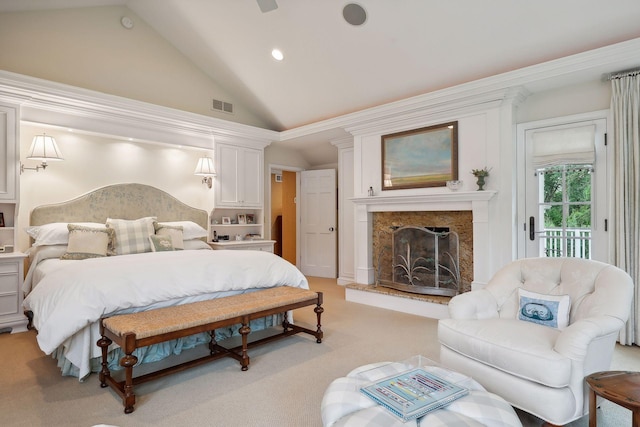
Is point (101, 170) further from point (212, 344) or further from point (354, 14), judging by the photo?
point (354, 14)

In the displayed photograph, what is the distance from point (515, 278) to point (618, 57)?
2.21m

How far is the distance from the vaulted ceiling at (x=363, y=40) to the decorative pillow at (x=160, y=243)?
105 inches

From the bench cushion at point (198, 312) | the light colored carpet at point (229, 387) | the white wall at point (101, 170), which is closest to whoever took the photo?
the light colored carpet at point (229, 387)

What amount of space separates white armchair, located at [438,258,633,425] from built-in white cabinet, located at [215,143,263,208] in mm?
4067

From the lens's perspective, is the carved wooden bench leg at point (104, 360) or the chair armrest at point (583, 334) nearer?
the chair armrest at point (583, 334)

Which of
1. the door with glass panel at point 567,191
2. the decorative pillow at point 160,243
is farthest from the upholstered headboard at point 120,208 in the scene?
the door with glass panel at point 567,191

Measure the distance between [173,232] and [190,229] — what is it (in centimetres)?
48

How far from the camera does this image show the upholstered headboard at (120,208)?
14.1 ft

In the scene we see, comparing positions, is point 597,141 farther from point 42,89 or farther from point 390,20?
point 42,89

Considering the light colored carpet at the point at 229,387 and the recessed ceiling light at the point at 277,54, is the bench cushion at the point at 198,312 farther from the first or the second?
the recessed ceiling light at the point at 277,54

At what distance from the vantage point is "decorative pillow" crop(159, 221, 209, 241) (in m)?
4.97

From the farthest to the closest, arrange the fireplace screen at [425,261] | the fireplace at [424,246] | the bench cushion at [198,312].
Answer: the fireplace screen at [425,261], the fireplace at [424,246], the bench cushion at [198,312]

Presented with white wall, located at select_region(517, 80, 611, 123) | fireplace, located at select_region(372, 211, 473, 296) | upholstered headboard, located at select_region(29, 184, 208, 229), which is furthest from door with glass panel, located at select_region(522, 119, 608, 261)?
upholstered headboard, located at select_region(29, 184, 208, 229)

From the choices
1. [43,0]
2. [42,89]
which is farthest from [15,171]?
[43,0]
